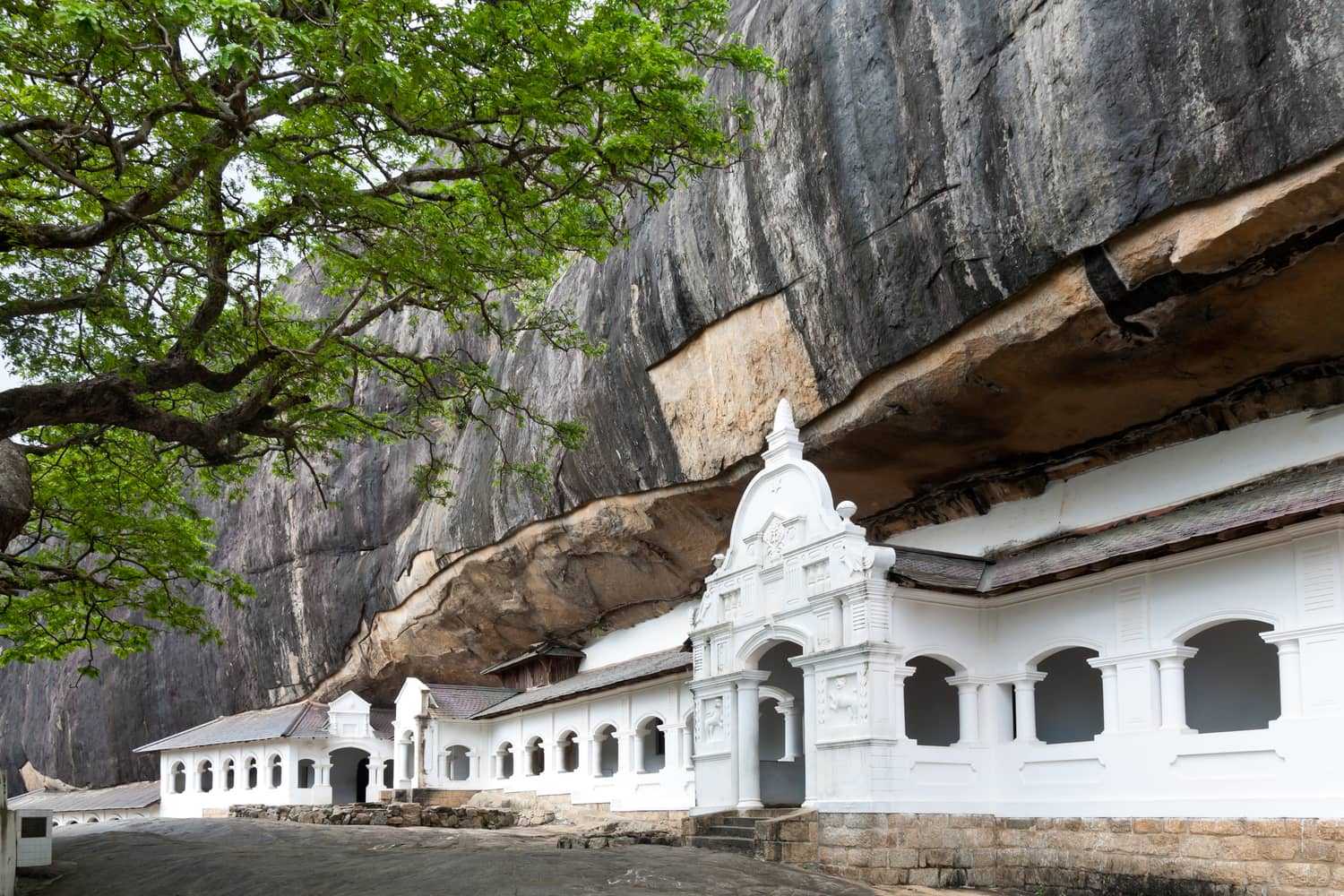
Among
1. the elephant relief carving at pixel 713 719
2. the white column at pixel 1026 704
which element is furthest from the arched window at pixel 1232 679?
the elephant relief carving at pixel 713 719

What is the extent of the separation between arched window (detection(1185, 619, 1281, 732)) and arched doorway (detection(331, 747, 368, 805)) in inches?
1245

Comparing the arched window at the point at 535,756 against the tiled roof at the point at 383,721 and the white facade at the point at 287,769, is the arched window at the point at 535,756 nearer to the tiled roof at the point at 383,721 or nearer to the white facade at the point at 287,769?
the tiled roof at the point at 383,721

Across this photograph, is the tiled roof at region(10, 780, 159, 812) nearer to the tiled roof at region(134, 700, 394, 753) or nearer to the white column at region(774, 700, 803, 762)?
the tiled roof at region(134, 700, 394, 753)

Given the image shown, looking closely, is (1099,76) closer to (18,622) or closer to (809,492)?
(809,492)

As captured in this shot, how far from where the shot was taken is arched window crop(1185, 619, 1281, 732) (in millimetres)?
16406

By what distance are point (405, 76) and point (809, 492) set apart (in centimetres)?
957

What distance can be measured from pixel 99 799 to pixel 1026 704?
43680mm

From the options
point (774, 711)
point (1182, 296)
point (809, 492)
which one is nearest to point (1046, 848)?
point (809, 492)

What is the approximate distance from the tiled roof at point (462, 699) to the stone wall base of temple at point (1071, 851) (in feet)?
61.0

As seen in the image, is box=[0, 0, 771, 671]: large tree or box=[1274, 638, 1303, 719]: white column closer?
box=[0, 0, 771, 671]: large tree

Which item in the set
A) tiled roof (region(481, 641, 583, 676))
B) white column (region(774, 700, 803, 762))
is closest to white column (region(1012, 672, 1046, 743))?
white column (region(774, 700, 803, 762))

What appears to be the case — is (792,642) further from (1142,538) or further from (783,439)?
(1142,538)

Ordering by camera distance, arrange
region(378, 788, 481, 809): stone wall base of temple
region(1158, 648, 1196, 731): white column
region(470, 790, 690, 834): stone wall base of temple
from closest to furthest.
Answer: region(1158, 648, 1196, 731): white column < region(470, 790, 690, 834): stone wall base of temple < region(378, 788, 481, 809): stone wall base of temple

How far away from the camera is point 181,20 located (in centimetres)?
1014
